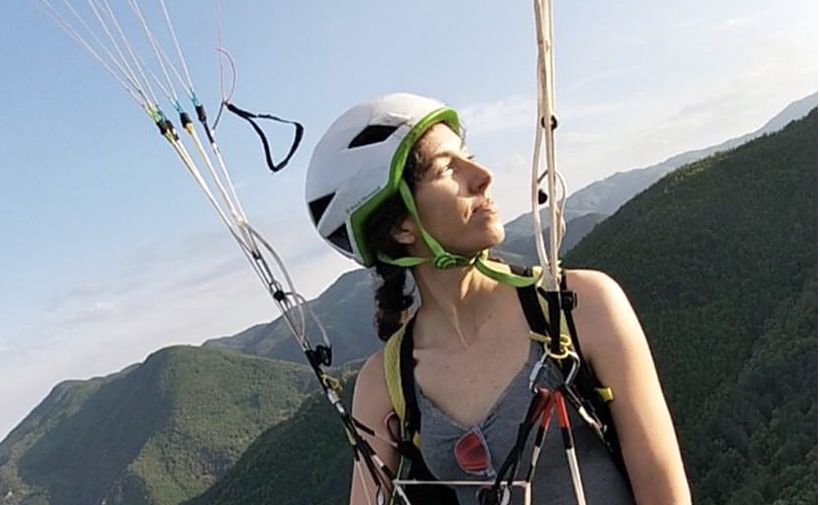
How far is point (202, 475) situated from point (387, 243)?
144m

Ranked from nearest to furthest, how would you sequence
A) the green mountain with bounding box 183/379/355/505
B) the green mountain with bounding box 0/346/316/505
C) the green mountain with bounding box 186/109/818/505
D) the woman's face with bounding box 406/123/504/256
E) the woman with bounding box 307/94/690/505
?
the woman with bounding box 307/94/690/505 → the woman's face with bounding box 406/123/504/256 → the green mountain with bounding box 186/109/818/505 → the green mountain with bounding box 183/379/355/505 → the green mountain with bounding box 0/346/316/505

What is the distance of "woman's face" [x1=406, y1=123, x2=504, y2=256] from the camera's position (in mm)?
1783

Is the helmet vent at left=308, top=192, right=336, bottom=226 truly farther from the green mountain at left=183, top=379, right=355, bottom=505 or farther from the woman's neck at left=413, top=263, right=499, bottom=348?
the green mountain at left=183, top=379, right=355, bottom=505

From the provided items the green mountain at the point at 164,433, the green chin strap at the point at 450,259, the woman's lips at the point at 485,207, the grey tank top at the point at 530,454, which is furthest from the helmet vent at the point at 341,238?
the green mountain at the point at 164,433

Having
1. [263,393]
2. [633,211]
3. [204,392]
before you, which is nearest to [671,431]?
[633,211]

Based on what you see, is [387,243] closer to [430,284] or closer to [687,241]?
[430,284]

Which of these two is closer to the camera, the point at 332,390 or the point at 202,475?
the point at 332,390

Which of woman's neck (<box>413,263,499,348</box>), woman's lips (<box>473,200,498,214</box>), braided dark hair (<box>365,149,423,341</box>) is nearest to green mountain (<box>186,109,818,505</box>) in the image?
braided dark hair (<box>365,149,423,341</box>)

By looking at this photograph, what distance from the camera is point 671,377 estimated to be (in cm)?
5184

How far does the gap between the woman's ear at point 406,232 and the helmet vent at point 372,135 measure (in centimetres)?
19

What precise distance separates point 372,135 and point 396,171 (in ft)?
0.41

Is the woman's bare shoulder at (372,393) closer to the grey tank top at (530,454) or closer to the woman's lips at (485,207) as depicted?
the grey tank top at (530,454)

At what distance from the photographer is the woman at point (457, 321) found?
1594 millimetres

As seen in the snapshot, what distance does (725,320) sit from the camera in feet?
176
